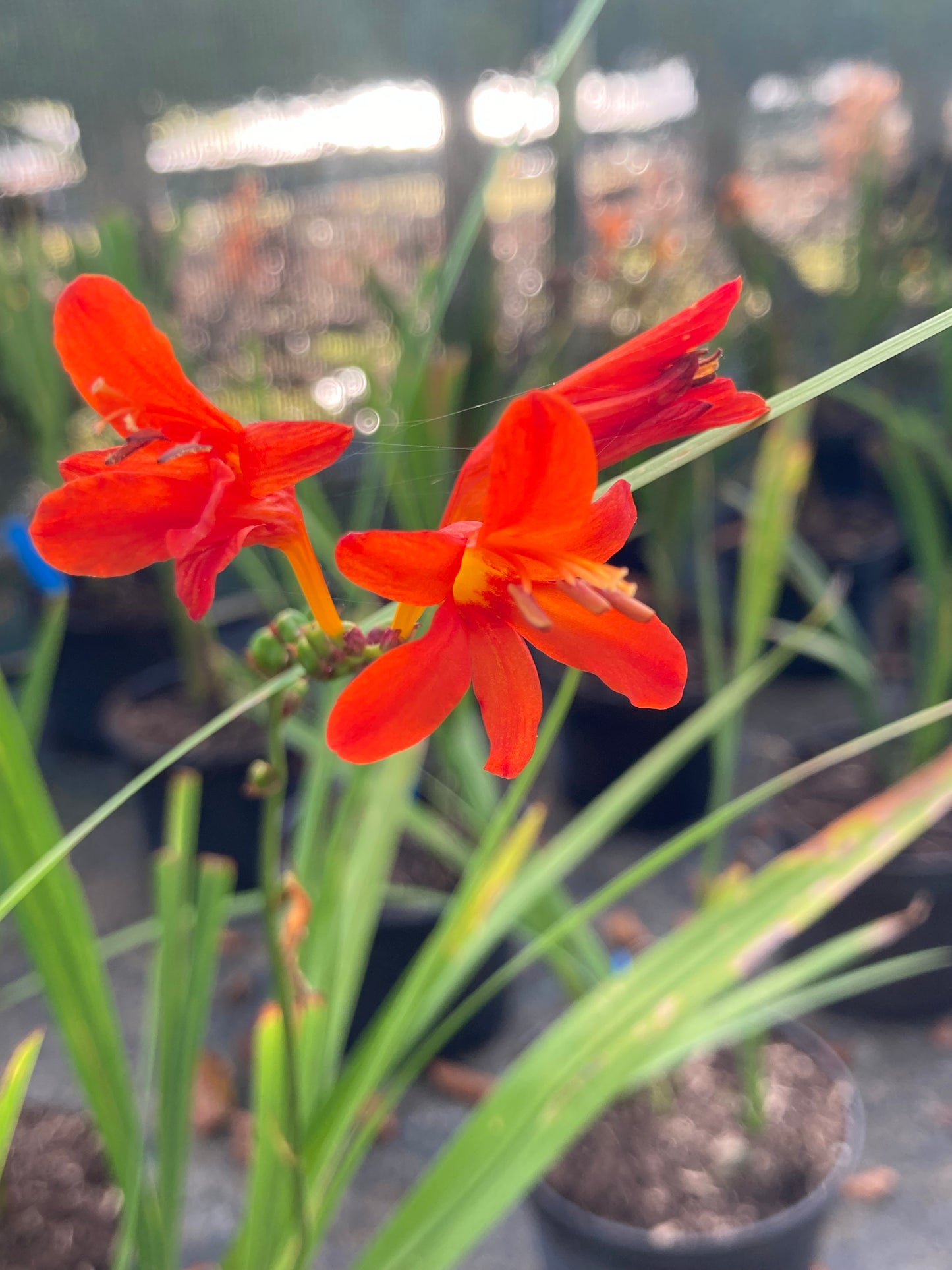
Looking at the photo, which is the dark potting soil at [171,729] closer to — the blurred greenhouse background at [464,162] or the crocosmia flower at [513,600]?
the blurred greenhouse background at [464,162]

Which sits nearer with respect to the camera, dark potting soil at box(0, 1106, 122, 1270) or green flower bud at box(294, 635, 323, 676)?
green flower bud at box(294, 635, 323, 676)

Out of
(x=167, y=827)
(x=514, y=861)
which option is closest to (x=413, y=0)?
(x=167, y=827)

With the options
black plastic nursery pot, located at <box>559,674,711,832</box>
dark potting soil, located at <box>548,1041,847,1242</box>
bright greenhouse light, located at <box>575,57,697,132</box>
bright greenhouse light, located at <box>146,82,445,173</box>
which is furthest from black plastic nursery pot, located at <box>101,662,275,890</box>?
bright greenhouse light, located at <box>575,57,697,132</box>

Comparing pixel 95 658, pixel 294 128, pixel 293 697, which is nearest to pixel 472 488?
pixel 293 697

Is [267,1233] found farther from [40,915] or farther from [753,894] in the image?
[753,894]

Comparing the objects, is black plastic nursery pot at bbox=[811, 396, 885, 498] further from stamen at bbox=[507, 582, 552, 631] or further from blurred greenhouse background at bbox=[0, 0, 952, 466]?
stamen at bbox=[507, 582, 552, 631]

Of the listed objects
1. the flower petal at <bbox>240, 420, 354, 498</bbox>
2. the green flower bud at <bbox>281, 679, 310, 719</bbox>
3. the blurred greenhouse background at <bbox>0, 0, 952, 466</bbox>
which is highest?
the blurred greenhouse background at <bbox>0, 0, 952, 466</bbox>

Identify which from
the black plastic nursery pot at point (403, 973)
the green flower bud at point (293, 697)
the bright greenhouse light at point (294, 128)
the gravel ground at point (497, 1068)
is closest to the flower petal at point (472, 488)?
the green flower bud at point (293, 697)
